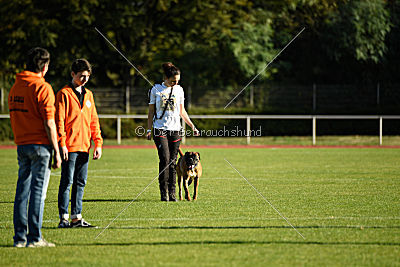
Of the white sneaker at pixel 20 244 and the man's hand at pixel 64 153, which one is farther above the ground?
the man's hand at pixel 64 153

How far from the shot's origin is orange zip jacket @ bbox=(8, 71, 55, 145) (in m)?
6.74

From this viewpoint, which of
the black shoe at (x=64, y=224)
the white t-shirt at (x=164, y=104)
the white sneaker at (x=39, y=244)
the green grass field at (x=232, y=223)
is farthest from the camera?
the white t-shirt at (x=164, y=104)

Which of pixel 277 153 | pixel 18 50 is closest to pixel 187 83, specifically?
pixel 18 50

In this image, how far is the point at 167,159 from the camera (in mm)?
10914

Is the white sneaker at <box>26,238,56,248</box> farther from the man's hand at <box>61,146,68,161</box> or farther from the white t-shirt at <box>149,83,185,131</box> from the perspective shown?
the white t-shirt at <box>149,83,185,131</box>

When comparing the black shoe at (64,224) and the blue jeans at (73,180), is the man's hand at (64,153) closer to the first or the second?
the blue jeans at (73,180)

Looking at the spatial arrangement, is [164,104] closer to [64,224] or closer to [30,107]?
[64,224]

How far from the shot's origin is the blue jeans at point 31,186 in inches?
270

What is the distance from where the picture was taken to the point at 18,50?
3434 cm

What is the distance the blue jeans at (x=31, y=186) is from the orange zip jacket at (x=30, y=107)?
0.35 ft

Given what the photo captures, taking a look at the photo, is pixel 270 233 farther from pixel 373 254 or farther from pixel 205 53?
pixel 205 53

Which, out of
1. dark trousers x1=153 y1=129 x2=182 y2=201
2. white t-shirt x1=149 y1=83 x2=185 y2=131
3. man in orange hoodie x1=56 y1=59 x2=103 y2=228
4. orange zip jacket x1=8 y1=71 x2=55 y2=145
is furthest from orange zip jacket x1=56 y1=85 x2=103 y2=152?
dark trousers x1=153 y1=129 x2=182 y2=201

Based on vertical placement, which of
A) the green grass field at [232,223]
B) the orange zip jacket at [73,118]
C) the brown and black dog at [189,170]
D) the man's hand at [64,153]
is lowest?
the green grass field at [232,223]

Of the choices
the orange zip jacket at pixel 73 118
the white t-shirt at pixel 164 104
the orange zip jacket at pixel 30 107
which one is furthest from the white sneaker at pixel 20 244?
the white t-shirt at pixel 164 104
